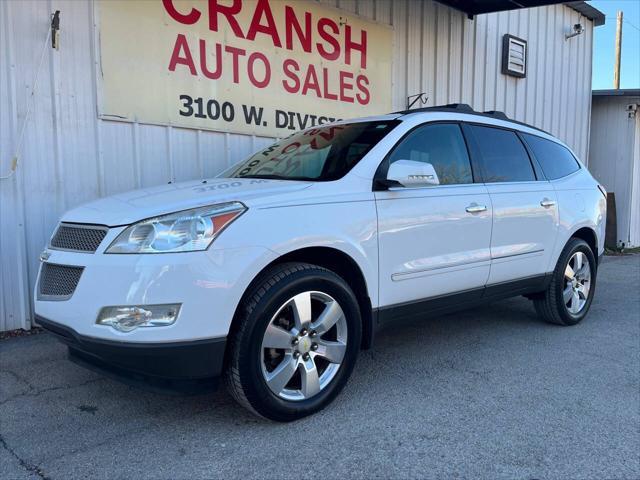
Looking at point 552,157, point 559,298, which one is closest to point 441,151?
point 552,157

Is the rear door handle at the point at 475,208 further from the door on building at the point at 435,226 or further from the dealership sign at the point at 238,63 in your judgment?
the dealership sign at the point at 238,63

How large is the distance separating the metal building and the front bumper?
489 inches

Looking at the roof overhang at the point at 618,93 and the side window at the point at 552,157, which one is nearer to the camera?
the side window at the point at 552,157

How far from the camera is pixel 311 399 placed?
10.00 ft

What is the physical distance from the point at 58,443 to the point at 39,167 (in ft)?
9.53

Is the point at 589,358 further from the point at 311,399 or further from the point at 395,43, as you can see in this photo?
the point at 395,43

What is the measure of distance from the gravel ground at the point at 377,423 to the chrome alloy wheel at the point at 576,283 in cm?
81

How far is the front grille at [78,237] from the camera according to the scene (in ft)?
9.20

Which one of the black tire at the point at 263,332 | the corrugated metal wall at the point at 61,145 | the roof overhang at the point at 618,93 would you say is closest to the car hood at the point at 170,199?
the black tire at the point at 263,332

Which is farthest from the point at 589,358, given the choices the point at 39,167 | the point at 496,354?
the point at 39,167

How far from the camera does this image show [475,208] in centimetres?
394

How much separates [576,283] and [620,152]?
349 inches

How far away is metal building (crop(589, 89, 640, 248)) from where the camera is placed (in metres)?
12.3

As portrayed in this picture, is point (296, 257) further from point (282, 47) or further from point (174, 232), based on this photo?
point (282, 47)
